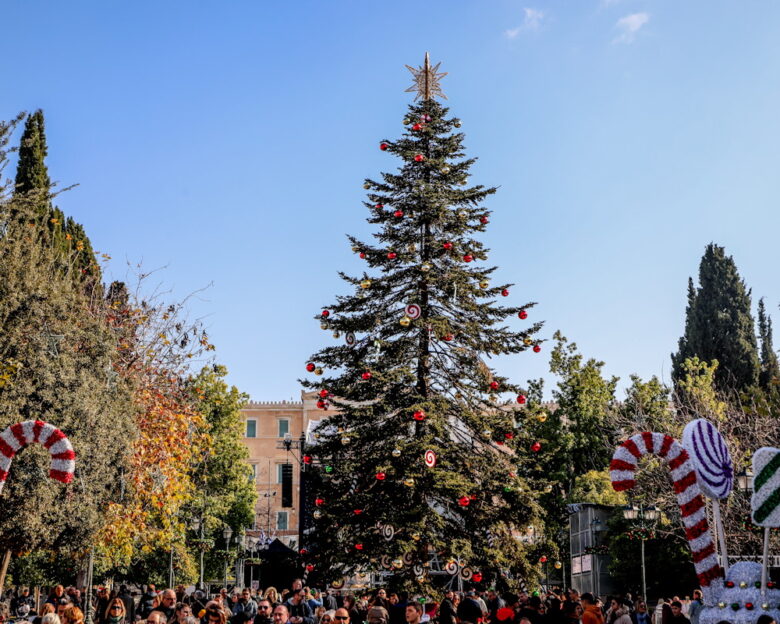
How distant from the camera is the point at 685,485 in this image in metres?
11.7

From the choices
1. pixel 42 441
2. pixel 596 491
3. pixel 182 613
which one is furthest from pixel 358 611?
pixel 596 491

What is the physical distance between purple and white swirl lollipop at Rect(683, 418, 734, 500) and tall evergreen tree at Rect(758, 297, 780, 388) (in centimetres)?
3693

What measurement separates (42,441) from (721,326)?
46.2 m

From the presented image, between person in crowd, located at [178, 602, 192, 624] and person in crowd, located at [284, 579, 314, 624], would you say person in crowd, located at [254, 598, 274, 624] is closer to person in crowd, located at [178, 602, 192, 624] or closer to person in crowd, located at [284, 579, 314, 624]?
person in crowd, located at [178, 602, 192, 624]

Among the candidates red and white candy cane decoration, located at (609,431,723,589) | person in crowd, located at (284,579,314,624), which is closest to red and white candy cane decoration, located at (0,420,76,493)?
person in crowd, located at (284,579,314,624)

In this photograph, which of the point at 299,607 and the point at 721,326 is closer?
the point at 299,607

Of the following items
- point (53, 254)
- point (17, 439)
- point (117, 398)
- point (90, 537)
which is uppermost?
point (53, 254)

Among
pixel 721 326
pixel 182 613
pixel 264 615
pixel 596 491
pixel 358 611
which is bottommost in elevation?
pixel 358 611

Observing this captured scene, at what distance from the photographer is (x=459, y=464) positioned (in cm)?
2406

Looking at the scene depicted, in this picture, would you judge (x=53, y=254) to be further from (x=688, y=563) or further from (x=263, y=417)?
(x=263, y=417)

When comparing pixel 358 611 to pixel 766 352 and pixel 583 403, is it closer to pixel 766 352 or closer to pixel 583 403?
pixel 583 403

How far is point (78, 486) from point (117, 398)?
9.43ft

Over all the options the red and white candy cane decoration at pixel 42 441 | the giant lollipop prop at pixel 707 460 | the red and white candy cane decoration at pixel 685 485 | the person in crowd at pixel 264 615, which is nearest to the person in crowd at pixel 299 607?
the person in crowd at pixel 264 615

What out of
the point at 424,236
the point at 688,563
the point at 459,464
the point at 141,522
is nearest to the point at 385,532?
the point at 459,464
